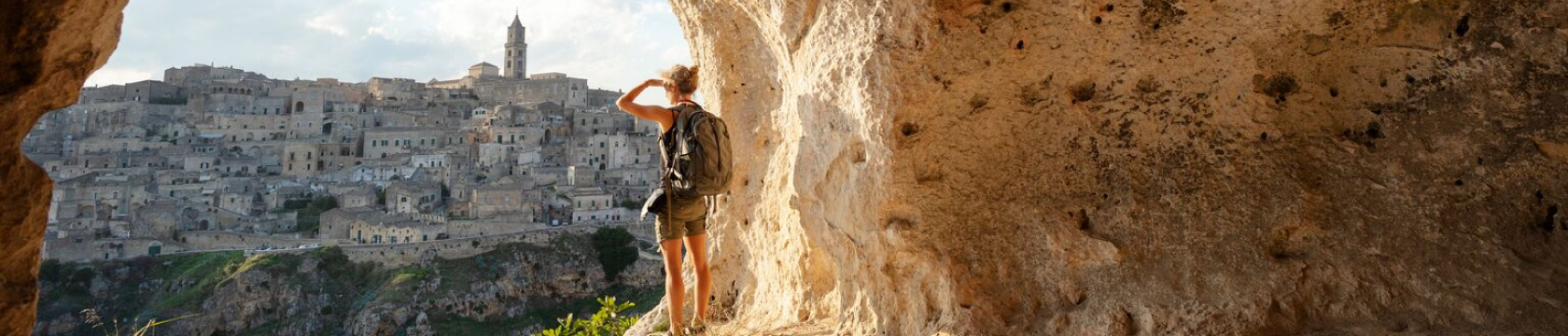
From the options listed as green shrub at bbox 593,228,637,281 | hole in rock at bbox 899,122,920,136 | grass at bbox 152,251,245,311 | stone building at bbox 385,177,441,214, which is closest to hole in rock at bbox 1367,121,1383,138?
hole in rock at bbox 899,122,920,136

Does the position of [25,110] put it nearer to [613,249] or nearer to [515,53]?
[613,249]

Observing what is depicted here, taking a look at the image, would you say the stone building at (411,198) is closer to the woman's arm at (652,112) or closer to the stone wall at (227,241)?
the stone wall at (227,241)

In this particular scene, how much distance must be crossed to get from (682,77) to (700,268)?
0.78m

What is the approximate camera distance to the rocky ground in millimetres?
34969

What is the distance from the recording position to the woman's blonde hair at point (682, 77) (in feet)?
Result: 13.5

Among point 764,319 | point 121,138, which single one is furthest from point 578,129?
point 764,319

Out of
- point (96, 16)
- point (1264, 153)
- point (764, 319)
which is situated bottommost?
point (764, 319)

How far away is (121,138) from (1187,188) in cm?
6433

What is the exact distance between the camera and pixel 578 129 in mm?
58375

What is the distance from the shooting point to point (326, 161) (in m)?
56.8

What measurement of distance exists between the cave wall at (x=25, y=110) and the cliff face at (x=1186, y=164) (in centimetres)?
230

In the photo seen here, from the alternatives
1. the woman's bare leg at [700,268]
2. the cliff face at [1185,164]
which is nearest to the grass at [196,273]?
the woman's bare leg at [700,268]

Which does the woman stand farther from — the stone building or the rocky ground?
the stone building

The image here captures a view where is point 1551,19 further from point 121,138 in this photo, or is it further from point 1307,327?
point 121,138
